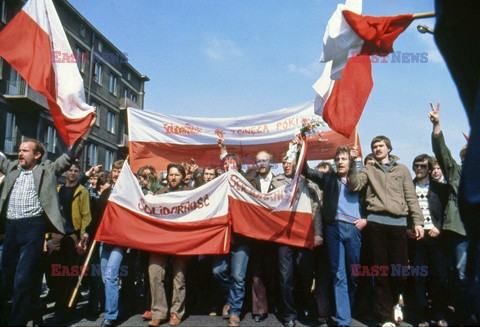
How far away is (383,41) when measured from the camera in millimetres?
4199

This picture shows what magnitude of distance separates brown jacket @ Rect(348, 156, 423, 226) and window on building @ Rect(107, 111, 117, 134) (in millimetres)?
32708

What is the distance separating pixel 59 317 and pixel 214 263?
2104 millimetres

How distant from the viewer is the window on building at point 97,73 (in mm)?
33300

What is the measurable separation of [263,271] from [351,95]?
269cm

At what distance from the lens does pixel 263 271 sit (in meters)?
5.98

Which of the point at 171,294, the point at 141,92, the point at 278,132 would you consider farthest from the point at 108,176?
the point at 141,92

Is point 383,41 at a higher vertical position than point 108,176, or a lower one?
higher

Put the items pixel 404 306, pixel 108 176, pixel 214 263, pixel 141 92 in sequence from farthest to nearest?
pixel 141 92
pixel 108 176
pixel 404 306
pixel 214 263

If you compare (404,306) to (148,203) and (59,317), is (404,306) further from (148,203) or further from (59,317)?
(59,317)

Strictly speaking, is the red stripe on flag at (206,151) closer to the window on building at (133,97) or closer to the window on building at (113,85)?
the window on building at (113,85)

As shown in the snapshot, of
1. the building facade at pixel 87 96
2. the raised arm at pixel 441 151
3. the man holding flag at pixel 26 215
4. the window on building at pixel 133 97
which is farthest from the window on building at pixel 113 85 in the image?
the raised arm at pixel 441 151

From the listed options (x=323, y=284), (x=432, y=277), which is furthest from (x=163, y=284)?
(x=432, y=277)

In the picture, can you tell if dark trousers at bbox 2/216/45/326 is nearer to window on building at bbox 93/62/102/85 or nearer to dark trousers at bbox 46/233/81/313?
dark trousers at bbox 46/233/81/313

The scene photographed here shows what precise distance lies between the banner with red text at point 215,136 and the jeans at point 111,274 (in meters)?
2.28
